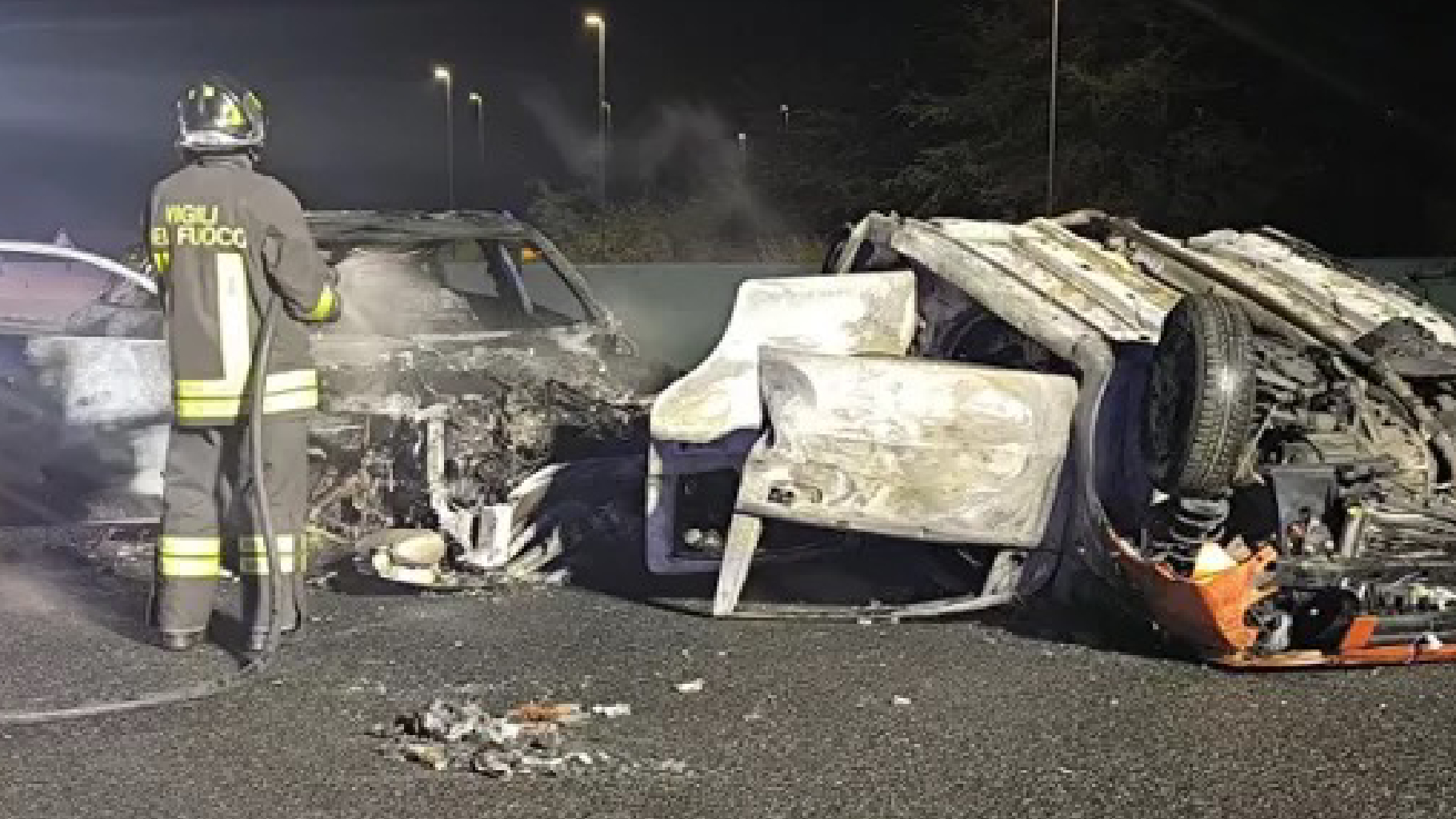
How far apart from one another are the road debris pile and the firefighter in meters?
1.03

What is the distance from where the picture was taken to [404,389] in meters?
6.43

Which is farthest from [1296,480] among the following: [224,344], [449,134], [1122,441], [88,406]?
[449,134]

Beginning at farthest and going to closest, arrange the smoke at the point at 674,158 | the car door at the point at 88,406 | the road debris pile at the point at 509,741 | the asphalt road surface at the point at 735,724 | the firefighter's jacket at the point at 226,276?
the smoke at the point at 674,158 < the car door at the point at 88,406 < the firefighter's jacket at the point at 226,276 < the road debris pile at the point at 509,741 < the asphalt road surface at the point at 735,724

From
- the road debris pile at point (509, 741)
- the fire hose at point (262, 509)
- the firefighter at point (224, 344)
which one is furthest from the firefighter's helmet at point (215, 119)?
the road debris pile at point (509, 741)

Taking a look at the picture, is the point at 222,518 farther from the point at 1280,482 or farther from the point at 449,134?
the point at 449,134

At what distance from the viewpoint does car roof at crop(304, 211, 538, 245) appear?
7.11 meters

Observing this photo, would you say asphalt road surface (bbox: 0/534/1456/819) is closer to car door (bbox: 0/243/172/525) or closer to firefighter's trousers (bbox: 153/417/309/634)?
firefighter's trousers (bbox: 153/417/309/634)

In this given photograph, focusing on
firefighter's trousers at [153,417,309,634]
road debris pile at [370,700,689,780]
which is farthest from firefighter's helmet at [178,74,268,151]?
road debris pile at [370,700,689,780]

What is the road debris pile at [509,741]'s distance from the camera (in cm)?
396

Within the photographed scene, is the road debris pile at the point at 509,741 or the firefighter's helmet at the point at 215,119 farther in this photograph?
the firefighter's helmet at the point at 215,119

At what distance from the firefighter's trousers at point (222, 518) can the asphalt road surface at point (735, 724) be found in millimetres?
173

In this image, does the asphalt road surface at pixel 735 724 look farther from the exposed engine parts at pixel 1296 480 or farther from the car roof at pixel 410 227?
the car roof at pixel 410 227

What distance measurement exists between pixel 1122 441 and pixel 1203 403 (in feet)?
1.66

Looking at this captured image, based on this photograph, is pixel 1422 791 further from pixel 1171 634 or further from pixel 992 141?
pixel 992 141
